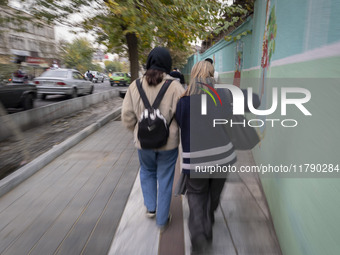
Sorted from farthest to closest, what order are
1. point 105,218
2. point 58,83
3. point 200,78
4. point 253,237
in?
point 58,83 < point 105,218 < point 253,237 < point 200,78

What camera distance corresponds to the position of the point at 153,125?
2.30 m

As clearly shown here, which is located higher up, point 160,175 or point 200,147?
point 200,147

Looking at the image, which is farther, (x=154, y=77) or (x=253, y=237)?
(x=253, y=237)

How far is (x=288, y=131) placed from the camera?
2355 millimetres

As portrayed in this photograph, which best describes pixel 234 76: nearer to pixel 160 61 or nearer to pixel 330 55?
pixel 160 61

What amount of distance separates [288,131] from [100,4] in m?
5.89

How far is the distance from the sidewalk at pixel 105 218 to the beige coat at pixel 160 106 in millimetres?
995

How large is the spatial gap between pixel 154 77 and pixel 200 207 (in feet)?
4.22

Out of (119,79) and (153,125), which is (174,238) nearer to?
(153,125)

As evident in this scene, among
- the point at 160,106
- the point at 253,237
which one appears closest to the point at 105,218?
the point at 160,106

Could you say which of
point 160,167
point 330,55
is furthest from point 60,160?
point 330,55

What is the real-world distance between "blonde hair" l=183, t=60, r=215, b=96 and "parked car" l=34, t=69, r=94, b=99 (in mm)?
11351

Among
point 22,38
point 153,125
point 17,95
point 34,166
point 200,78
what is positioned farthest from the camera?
point 17,95

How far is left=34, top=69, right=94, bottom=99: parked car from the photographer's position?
12.0 metres
